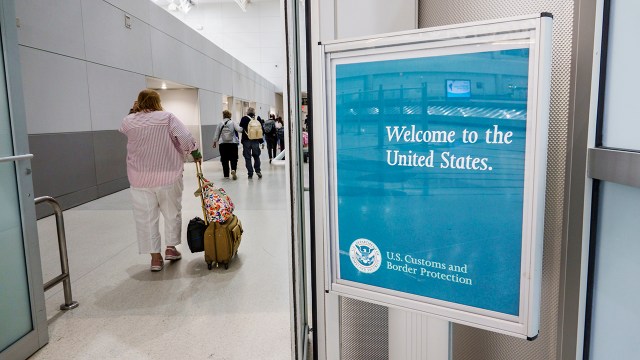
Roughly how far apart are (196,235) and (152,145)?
33.8 inches

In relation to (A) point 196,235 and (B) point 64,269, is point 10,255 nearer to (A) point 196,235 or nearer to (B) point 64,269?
(B) point 64,269

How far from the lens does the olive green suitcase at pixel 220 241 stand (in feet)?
12.7

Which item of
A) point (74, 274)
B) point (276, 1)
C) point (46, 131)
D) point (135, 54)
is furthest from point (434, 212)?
point (276, 1)

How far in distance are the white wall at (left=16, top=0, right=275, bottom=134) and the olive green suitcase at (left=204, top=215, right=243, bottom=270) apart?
3664mm

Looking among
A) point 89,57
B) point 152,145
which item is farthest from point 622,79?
point 89,57

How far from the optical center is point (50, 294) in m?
3.60

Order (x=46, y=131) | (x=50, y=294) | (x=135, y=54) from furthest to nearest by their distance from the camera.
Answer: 1. (x=135, y=54)
2. (x=46, y=131)
3. (x=50, y=294)

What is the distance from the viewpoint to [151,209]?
3.88 metres

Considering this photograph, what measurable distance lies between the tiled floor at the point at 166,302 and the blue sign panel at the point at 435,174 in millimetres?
1022

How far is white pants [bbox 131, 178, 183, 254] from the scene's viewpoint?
12.7 ft

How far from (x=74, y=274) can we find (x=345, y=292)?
3.34 m

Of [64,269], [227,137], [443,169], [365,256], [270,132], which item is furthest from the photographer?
[270,132]

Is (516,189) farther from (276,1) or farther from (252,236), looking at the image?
(276,1)

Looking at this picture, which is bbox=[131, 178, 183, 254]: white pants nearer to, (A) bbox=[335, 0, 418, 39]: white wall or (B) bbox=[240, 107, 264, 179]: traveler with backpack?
(A) bbox=[335, 0, 418, 39]: white wall
